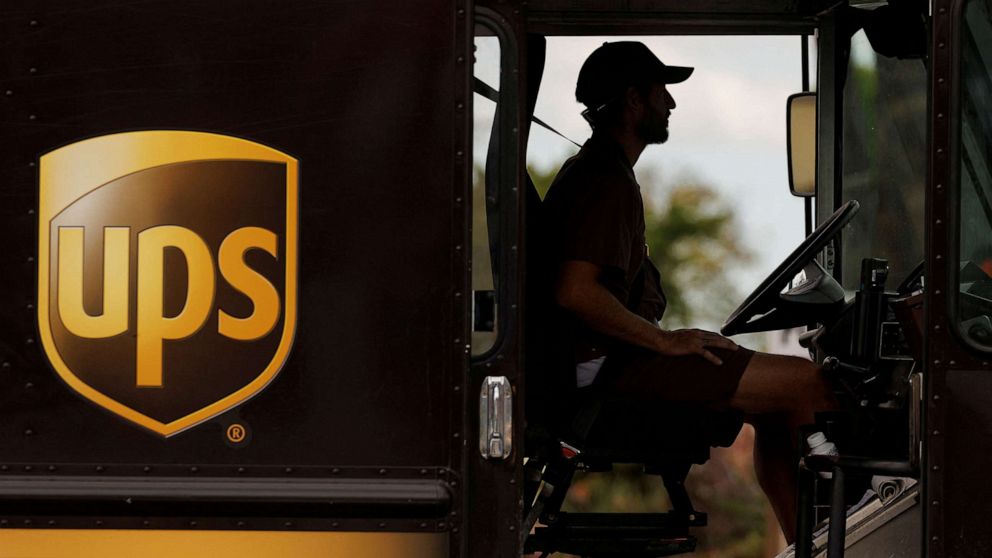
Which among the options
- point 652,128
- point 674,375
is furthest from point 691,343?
point 652,128

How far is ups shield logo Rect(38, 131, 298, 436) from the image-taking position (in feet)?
8.72

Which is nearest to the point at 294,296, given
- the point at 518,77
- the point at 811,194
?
the point at 518,77

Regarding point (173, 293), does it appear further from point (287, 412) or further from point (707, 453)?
point (707, 453)

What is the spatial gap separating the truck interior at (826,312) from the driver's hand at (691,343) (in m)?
0.06

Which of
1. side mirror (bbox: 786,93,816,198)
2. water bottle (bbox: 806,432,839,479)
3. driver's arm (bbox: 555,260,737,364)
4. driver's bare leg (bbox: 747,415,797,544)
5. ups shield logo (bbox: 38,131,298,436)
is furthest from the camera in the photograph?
side mirror (bbox: 786,93,816,198)

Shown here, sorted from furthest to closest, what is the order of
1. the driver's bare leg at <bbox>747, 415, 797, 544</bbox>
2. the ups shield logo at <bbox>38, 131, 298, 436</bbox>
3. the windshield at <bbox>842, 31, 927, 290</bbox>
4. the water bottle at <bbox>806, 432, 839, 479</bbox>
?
the windshield at <bbox>842, 31, 927, 290</bbox> < the driver's bare leg at <bbox>747, 415, 797, 544</bbox> < the water bottle at <bbox>806, 432, 839, 479</bbox> < the ups shield logo at <bbox>38, 131, 298, 436</bbox>

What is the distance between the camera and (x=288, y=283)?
267 centimetres

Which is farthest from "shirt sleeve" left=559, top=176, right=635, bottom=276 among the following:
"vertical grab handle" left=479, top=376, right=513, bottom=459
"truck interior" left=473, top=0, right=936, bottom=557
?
"vertical grab handle" left=479, top=376, right=513, bottom=459

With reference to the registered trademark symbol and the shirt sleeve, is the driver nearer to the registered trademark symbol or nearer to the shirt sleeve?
the shirt sleeve

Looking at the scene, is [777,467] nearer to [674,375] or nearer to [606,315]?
[674,375]

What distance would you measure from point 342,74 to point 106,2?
481mm

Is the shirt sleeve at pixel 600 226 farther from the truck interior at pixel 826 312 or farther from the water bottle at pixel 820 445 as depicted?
the water bottle at pixel 820 445

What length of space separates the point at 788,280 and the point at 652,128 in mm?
715

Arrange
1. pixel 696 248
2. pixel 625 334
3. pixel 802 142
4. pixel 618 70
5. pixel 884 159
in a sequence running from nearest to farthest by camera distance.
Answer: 1. pixel 625 334
2. pixel 618 70
3. pixel 884 159
4. pixel 802 142
5. pixel 696 248
